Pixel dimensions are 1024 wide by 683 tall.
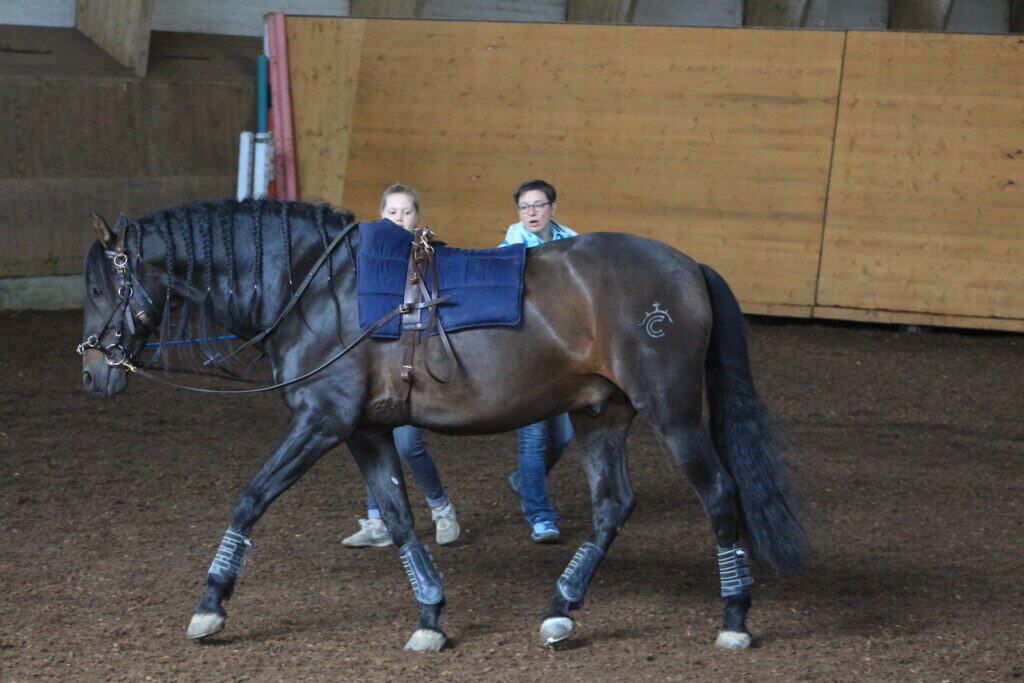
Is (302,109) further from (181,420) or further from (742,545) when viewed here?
(742,545)

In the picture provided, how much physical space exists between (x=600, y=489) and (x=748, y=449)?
57 cm

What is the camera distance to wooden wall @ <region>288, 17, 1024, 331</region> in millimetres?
10227

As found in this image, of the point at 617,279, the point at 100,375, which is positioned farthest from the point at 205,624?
the point at 617,279

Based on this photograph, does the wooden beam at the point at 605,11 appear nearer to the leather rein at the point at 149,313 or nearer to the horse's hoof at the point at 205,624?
the leather rein at the point at 149,313

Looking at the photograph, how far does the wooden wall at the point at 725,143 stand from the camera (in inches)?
403

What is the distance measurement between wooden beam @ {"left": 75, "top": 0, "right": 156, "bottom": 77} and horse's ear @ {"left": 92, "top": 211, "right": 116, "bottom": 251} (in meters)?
7.97

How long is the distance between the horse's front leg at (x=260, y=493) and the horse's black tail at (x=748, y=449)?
1.37m

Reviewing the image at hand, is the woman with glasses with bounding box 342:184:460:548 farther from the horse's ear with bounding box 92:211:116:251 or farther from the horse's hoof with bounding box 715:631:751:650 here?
the horse's hoof with bounding box 715:631:751:650

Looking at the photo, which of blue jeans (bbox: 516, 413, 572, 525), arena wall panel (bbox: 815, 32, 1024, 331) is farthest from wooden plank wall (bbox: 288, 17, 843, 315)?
blue jeans (bbox: 516, 413, 572, 525)

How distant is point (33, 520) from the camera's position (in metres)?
5.40

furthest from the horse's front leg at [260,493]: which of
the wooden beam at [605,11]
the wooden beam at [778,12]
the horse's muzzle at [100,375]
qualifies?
the wooden beam at [778,12]

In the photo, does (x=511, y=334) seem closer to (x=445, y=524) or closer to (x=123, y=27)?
(x=445, y=524)

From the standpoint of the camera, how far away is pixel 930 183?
10.3m

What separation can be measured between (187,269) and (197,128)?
8.10 meters
